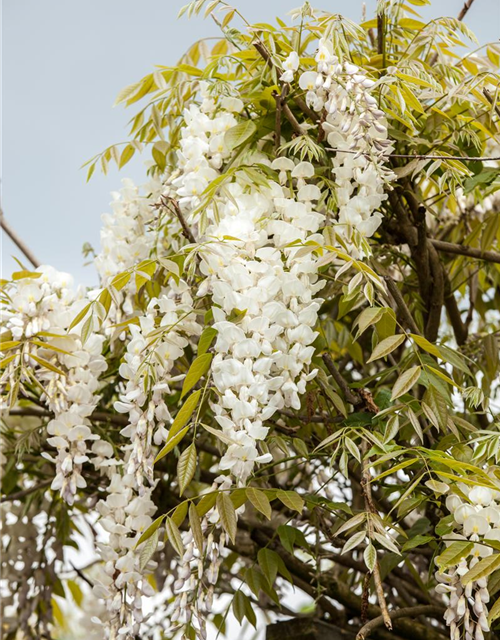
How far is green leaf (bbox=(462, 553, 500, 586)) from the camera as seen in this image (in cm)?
58

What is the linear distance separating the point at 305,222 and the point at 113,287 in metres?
0.22

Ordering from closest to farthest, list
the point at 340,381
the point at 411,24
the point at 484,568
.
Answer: the point at 484,568 → the point at 340,381 → the point at 411,24

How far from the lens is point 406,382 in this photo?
68cm

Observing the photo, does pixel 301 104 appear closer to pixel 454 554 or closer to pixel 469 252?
pixel 469 252

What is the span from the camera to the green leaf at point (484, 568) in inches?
22.8

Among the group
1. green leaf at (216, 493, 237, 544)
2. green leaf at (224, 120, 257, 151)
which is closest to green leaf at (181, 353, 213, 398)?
green leaf at (216, 493, 237, 544)

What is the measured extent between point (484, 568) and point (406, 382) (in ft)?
0.58

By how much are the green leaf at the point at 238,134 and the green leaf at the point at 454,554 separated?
462 millimetres

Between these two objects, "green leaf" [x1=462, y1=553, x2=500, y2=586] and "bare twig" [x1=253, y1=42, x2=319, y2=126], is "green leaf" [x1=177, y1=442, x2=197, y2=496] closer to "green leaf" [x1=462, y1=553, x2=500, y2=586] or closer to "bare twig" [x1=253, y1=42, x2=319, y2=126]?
"green leaf" [x1=462, y1=553, x2=500, y2=586]

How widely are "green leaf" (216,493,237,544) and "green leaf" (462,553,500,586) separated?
7.7 inches

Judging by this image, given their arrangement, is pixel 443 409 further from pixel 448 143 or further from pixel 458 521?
pixel 448 143

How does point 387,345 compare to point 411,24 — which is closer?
point 387,345

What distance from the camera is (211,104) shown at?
0.86m

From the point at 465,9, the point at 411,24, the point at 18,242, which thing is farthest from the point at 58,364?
the point at 465,9
